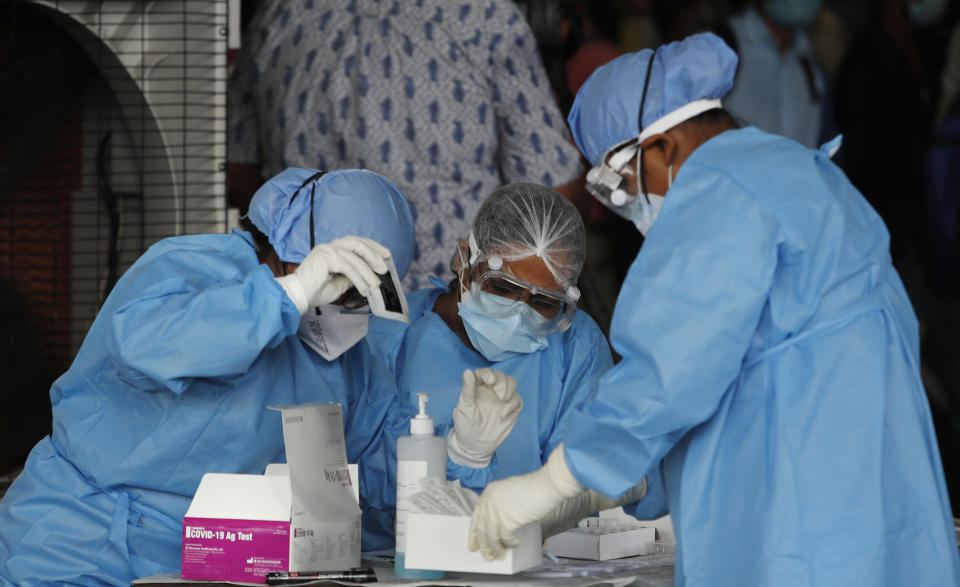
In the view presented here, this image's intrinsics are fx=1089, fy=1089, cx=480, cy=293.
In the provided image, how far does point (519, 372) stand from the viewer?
7.95ft

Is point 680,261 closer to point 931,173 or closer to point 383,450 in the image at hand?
point 383,450

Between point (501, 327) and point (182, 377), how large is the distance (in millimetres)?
752

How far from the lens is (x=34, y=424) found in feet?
10.1

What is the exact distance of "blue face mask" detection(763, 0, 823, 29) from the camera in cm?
459

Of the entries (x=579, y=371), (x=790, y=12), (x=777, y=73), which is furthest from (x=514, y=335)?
(x=790, y=12)

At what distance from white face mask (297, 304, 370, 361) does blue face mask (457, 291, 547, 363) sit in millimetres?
301

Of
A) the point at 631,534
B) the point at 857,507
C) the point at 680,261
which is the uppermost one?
the point at 680,261

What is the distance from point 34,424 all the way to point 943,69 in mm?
4108

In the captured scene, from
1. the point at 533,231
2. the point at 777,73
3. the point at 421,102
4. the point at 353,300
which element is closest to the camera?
the point at 353,300

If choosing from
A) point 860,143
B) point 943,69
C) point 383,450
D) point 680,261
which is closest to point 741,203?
point 680,261

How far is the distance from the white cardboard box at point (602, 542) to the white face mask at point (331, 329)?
560 millimetres

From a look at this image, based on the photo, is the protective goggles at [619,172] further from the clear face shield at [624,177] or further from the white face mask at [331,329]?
the white face mask at [331,329]

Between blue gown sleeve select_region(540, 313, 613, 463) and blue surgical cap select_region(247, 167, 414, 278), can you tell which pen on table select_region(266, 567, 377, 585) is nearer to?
blue surgical cap select_region(247, 167, 414, 278)

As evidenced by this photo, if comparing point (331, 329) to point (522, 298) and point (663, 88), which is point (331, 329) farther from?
point (663, 88)
